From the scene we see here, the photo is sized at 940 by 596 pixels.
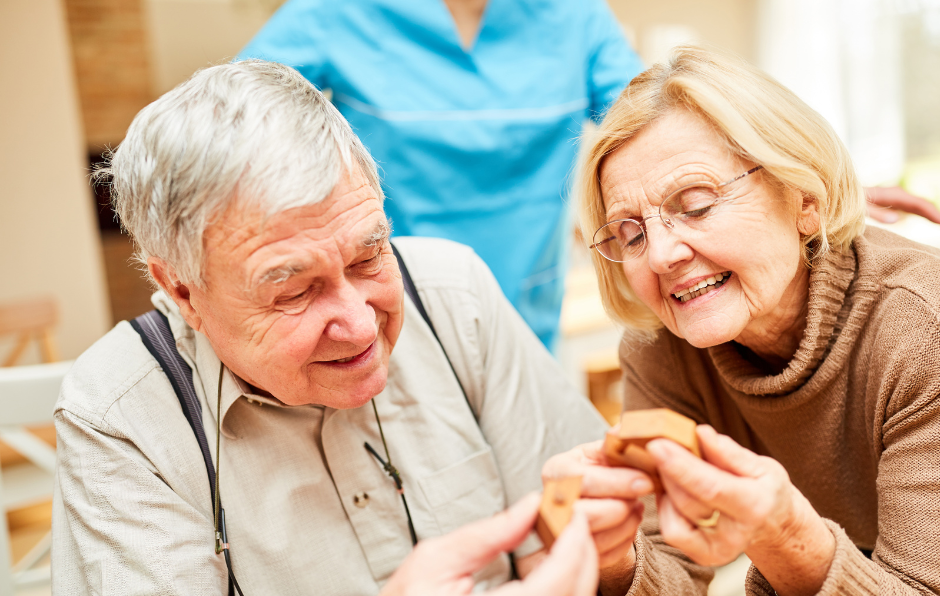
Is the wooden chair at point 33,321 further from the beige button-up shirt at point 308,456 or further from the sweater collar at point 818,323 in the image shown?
the sweater collar at point 818,323

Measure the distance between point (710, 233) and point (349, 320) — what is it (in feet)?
1.82

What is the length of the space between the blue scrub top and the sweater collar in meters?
0.75

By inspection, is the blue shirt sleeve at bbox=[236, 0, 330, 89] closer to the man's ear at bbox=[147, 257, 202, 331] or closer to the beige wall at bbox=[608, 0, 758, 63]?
the man's ear at bbox=[147, 257, 202, 331]

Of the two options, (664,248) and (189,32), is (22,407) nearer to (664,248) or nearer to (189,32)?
(664,248)

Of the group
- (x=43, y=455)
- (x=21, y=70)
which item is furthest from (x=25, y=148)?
(x=43, y=455)

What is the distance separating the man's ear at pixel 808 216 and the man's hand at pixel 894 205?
12.8 inches

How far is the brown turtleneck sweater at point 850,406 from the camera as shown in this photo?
3.29ft

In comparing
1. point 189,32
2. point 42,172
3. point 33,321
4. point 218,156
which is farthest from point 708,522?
point 189,32

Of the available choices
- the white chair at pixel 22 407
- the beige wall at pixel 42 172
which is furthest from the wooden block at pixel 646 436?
A: the beige wall at pixel 42 172

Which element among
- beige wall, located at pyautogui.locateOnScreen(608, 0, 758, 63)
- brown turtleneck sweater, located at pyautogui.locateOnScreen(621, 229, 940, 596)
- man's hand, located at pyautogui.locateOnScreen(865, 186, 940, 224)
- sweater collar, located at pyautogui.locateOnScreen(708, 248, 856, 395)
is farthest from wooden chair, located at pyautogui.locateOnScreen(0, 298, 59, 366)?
beige wall, located at pyautogui.locateOnScreen(608, 0, 758, 63)

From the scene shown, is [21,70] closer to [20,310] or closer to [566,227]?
[20,310]

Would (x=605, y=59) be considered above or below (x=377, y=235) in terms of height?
above

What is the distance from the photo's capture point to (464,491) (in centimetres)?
127

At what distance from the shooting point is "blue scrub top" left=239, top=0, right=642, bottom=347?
1756 millimetres
